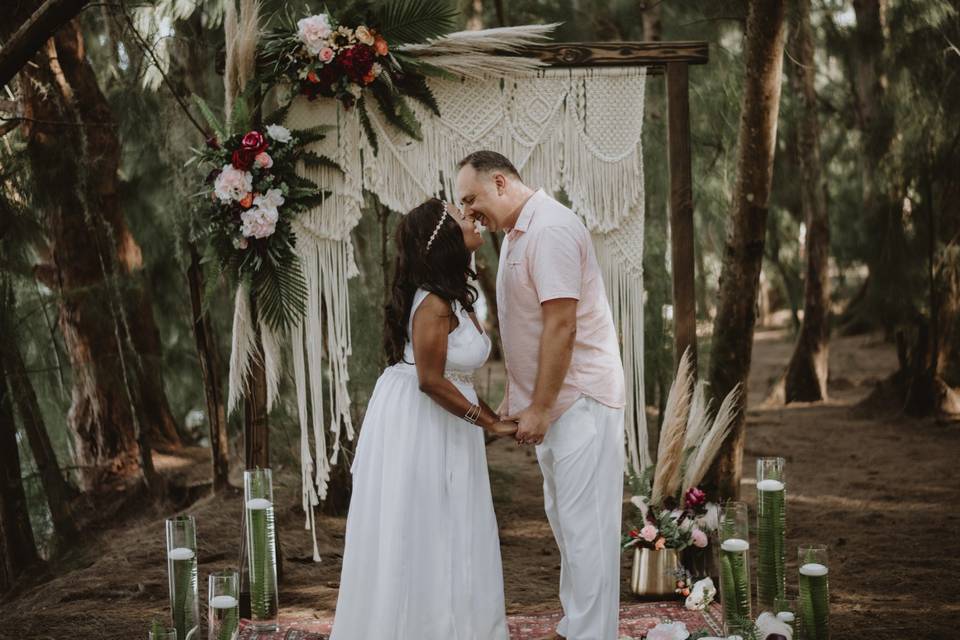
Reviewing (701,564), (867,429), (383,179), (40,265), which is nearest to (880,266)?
(867,429)

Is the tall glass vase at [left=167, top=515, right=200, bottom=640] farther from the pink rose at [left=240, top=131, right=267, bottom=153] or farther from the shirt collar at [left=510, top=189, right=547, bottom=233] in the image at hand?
the pink rose at [left=240, top=131, right=267, bottom=153]

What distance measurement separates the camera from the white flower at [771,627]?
2.51m

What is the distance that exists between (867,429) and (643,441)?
455cm

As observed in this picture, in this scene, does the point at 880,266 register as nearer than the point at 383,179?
No

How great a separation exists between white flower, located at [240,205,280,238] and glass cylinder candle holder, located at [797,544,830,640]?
2.23 m

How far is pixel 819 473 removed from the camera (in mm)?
6461

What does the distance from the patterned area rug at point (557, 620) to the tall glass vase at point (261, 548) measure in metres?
0.07

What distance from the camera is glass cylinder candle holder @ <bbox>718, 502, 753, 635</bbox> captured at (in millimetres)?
2775

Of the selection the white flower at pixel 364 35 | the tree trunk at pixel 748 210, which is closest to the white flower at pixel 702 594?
the tree trunk at pixel 748 210

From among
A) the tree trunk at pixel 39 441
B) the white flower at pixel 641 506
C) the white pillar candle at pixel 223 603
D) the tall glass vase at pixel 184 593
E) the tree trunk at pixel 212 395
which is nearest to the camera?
the white pillar candle at pixel 223 603

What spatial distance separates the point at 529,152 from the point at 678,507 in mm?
1580

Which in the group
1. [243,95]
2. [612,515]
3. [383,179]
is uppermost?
[243,95]

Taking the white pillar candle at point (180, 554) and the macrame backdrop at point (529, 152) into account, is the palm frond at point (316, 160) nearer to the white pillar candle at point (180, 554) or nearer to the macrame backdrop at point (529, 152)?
the macrame backdrop at point (529, 152)

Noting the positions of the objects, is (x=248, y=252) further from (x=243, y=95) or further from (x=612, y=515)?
(x=612, y=515)
